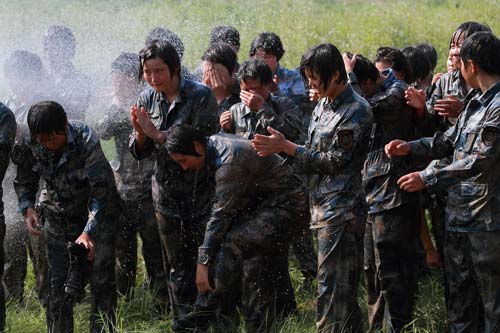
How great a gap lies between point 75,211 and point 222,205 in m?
1.15

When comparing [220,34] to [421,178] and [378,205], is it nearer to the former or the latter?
[378,205]

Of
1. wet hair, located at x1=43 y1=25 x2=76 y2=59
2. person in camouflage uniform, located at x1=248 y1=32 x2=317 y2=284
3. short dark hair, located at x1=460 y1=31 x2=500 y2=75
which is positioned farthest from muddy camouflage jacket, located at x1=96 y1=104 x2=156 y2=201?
short dark hair, located at x1=460 y1=31 x2=500 y2=75

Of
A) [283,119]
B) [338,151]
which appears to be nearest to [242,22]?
[283,119]

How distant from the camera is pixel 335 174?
5.78 metres

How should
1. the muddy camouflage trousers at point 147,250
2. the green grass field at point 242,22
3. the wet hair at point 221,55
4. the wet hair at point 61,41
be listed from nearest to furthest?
the muddy camouflage trousers at point 147,250
the wet hair at point 221,55
the wet hair at point 61,41
the green grass field at point 242,22

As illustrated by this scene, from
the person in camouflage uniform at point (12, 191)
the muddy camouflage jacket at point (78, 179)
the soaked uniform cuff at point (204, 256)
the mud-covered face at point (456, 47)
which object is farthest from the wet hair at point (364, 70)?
the person in camouflage uniform at point (12, 191)

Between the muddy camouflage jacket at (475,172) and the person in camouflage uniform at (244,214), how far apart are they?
4.02ft

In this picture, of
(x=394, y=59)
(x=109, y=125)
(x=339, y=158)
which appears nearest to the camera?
(x=339, y=158)

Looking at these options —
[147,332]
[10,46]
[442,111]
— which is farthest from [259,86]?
[10,46]

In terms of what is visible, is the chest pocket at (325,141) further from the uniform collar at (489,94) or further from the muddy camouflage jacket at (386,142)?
the uniform collar at (489,94)

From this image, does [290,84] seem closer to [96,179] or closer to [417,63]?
[417,63]

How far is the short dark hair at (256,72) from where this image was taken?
7.16 metres

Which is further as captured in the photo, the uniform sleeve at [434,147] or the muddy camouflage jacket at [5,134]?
the muddy camouflage jacket at [5,134]

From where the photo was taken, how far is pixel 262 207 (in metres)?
6.51
